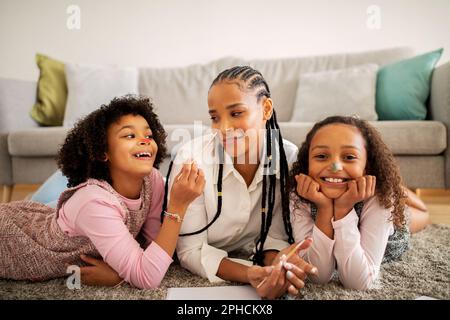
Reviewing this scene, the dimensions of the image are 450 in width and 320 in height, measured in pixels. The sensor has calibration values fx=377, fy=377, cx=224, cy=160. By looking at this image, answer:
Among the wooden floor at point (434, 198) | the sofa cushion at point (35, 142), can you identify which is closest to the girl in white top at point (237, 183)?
the wooden floor at point (434, 198)

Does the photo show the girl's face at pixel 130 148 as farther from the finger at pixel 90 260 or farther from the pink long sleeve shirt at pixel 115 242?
the finger at pixel 90 260

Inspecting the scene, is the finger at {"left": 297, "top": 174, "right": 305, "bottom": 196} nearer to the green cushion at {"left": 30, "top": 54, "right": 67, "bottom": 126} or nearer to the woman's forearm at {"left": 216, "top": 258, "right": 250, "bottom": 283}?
the woman's forearm at {"left": 216, "top": 258, "right": 250, "bottom": 283}

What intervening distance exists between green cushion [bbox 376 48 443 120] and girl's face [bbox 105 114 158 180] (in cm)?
151

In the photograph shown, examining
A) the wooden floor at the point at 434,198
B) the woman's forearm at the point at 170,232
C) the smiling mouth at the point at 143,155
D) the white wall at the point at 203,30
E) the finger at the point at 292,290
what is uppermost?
the white wall at the point at 203,30

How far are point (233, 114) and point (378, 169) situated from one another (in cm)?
41

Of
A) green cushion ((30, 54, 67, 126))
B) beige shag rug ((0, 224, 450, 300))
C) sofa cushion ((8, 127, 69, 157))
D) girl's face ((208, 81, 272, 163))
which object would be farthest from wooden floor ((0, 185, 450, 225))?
girl's face ((208, 81, 272, 163))

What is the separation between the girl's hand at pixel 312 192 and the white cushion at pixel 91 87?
1.60 metres

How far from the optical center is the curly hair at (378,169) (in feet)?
3.15

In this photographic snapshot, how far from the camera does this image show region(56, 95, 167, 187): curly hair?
3.52 ft

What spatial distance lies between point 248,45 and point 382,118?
132 cm

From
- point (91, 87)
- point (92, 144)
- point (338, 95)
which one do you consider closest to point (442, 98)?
point (338, 95)

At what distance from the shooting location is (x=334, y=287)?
0.92 meters

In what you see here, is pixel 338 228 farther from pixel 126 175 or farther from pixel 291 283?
pixel 126 175

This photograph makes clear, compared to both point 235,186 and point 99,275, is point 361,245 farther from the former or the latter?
point 99,275
